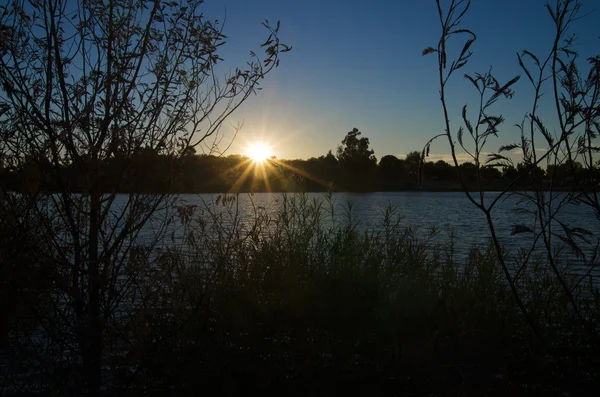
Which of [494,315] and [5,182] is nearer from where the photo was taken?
[5,182]

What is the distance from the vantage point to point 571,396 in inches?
177

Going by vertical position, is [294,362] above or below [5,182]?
below

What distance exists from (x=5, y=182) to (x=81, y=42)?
4.98 feet

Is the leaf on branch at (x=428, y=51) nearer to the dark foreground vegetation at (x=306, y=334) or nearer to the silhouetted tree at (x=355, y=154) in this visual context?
the dark foreground vegetation at (x=306, y=334)

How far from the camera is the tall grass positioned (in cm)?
468

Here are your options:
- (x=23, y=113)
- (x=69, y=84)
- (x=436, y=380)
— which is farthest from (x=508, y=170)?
(x=23, y=113)

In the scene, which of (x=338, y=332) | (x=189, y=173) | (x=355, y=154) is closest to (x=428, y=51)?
(x=189, y=173)

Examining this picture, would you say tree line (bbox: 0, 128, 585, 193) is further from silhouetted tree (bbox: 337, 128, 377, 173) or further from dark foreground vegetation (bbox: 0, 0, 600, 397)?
silhouetted tree (bbox: 337, 128, 377, 173)

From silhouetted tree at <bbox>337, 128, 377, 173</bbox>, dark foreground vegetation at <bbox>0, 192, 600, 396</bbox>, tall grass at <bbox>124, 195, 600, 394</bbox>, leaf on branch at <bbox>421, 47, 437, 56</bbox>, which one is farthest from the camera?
silhouetted tree at <bbox>337, 128, 377, 173</bbox>

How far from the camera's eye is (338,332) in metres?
5.36

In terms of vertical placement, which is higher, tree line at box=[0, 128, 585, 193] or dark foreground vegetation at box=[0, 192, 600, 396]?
tree line at box=[0, 128, 585, 193]

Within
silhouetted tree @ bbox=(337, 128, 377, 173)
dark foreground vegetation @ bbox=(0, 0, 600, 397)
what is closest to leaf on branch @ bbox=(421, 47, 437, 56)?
dark foreground vegetation @ bbox=(0, 0, 600, 397)

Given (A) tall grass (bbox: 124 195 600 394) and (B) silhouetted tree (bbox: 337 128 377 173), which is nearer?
(A) tall grass (bbox: 124 195 600 394)

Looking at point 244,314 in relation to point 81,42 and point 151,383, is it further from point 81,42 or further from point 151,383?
point 81,42
